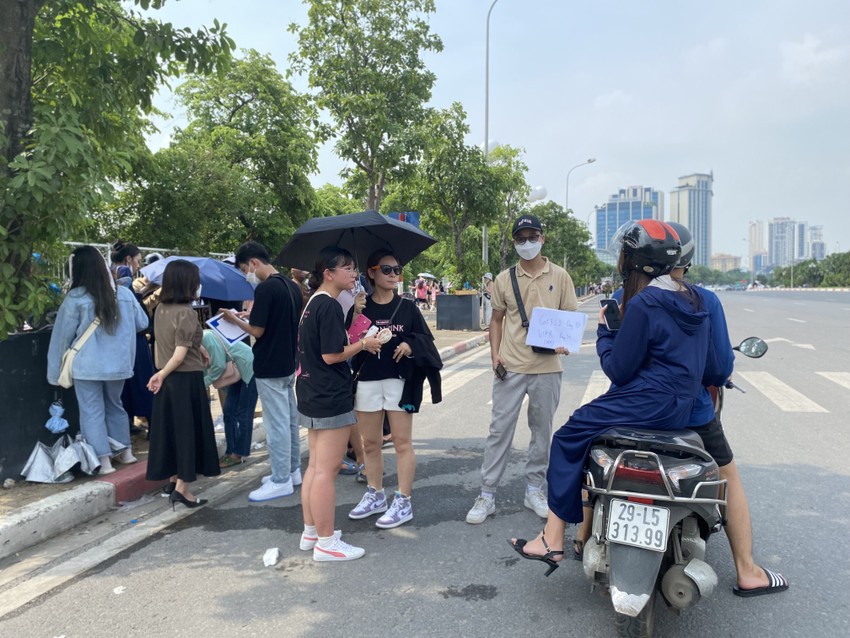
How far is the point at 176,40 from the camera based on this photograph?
200 inches

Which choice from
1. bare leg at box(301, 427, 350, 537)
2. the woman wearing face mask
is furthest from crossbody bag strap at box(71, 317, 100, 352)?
bare leg at box(301, 427, 350, 537)

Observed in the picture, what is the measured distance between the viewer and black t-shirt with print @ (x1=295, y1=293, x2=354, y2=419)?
343 centimetres

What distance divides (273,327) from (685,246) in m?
2.84

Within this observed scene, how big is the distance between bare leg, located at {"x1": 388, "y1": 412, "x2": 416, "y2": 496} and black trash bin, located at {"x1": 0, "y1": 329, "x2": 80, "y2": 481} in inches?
104

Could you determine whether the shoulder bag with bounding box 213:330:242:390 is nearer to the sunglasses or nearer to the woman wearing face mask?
the woman wearing face mask

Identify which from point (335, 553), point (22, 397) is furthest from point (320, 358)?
point (22, 397)

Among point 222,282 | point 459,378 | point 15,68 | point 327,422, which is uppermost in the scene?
point 15,68

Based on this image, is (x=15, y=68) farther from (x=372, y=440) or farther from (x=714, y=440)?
(x=714, y=440)

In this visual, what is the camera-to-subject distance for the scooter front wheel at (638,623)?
8.20ft

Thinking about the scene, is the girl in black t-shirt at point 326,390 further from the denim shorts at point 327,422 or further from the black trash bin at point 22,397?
the black trash bin at point 22,397

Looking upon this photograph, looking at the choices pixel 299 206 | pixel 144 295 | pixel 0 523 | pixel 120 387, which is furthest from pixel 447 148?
pixel 0 523

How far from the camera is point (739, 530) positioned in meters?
2.92

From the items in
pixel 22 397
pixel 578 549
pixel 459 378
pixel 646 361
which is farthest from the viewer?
pixel 459 378

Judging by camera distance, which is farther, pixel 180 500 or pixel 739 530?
→ pixel 180 500
